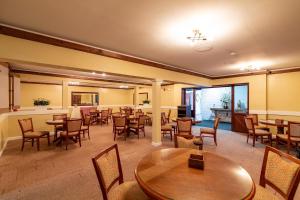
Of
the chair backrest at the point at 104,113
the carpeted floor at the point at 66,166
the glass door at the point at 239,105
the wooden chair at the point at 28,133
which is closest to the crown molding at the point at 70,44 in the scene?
the glass door at the point at 239,105

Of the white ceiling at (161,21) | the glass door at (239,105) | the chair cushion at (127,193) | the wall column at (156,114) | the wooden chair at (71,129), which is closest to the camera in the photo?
the chair cushion at (127,193)

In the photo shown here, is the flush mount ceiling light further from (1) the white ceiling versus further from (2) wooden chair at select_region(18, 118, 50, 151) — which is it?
(2) wooden chair at select_region(18, 118, 50, 151)

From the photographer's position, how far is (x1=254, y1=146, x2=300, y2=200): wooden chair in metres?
1.41

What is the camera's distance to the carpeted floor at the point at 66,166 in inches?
92.4

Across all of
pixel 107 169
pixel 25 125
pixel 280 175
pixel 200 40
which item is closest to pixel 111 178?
pixel 107 169

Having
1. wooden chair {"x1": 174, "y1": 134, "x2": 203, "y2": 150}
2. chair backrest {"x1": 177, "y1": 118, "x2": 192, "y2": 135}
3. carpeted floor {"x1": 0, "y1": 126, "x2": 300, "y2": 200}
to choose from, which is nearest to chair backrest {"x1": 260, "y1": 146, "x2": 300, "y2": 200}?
wooden chair {"x1": 174, "y1": 134, "x2": 203, "y2": 150}

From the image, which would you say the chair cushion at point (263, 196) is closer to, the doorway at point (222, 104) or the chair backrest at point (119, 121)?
the chair backrest at point (119, 121)

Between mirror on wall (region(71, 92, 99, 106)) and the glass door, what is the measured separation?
8443 millimetres

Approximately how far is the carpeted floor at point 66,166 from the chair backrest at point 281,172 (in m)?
1.25

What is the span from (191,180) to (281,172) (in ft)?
3.30

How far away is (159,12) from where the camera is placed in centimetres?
202

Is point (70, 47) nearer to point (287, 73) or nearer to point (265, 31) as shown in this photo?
point (265, 31)

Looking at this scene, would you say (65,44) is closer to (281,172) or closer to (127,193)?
(127,193)

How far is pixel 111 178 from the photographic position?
164 cm
